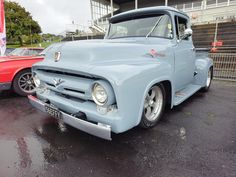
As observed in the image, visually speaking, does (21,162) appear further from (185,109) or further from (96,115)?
(185,109)

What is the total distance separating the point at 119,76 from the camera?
1994 millimetres

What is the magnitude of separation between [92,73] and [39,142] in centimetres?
156

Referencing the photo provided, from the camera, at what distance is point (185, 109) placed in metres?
3.98

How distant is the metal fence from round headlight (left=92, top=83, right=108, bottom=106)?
22.9ft

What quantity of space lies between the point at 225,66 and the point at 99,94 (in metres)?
7.18

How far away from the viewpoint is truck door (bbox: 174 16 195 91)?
346 cm

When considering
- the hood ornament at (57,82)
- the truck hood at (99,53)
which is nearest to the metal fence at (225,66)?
the truck hood at (99,53)

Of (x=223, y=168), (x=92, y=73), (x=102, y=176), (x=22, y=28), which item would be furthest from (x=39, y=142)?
(x=22, y=28)

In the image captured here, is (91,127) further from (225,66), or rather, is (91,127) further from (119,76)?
(225,66)

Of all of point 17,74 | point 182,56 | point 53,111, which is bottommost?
point 53,111

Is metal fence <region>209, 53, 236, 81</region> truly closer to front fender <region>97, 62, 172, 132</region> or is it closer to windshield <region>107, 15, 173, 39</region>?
windshield <region>107, 15, 173, 39</region>

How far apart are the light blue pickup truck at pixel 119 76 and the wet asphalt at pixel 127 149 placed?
431 millimetres

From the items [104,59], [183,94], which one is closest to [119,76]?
[104,59]

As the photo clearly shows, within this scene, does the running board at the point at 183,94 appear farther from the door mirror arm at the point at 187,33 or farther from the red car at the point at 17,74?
the red car at the point at 17,74
